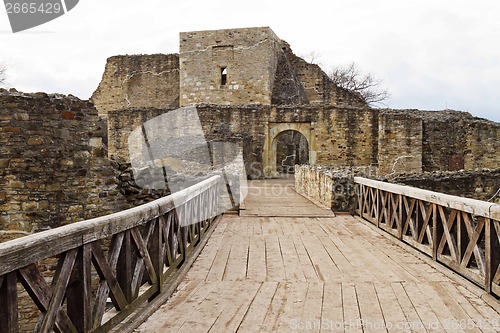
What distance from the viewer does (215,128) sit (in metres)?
20.4

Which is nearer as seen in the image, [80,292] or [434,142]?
[80,292]

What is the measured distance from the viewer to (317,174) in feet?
37.3

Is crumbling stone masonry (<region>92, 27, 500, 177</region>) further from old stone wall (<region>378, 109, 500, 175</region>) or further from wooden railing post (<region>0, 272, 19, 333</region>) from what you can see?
wooden railing post (<region>0, 272, 19, 333</region>)

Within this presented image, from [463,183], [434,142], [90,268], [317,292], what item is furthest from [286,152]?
[90,268]

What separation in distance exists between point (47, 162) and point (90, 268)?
194 inches

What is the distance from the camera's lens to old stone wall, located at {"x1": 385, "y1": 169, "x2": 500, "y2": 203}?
1089cm

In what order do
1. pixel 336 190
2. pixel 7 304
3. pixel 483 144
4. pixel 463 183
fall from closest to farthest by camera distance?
pixel 7 304, pixel 336 190, pixel 463 183, pixel 483 144

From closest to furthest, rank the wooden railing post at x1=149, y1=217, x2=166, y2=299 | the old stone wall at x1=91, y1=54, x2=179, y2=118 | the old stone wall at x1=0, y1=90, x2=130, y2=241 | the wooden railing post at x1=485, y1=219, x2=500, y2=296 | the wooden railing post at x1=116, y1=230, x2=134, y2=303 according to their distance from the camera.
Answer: the wooden railing post at x1=116, y1=230, x2=134, y2=303
the wooden railing post at x1=485, y1=219, x2=500, y2=296
the wooden railing post at x1=149, y1=217, x2=166, y2=299
the old stone wall at x1=0, y1=90, x2=130, y2=241
the old stone wall at x1=91, y1=54, x2=179, y2=118

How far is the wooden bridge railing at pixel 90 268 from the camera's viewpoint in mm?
2180

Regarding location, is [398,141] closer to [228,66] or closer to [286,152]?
[286,152]

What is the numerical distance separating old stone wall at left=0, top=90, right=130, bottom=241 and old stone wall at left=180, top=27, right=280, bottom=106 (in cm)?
1687

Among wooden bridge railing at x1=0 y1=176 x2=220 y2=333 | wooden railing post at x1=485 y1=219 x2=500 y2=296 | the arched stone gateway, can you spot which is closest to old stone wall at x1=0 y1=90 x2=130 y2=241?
wooden bridge railing at x1=0 y1=176 x2=220 y2=333

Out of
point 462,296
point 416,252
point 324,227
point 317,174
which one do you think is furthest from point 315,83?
point 462,296

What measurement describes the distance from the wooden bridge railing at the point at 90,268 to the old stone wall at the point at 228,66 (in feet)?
65.0
